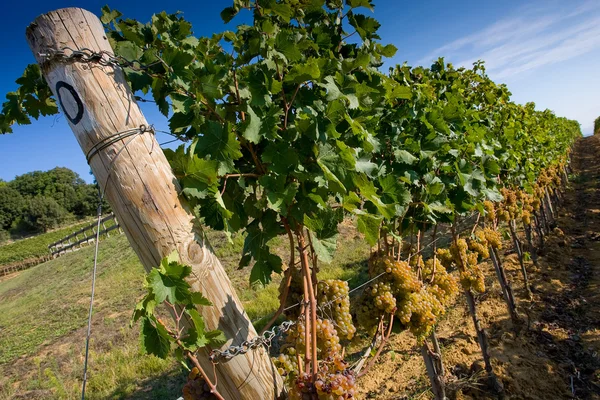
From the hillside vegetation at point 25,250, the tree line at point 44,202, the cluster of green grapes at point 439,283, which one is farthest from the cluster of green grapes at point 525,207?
the tree line at point 44,202

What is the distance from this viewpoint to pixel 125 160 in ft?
3.77

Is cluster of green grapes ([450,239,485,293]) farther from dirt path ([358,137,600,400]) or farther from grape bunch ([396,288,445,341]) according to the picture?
grape bunch ([396,288,445,341])

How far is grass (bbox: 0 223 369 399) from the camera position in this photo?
5410 mm

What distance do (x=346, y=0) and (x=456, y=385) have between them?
13.9ft

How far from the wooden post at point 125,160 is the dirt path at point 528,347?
12.3ft

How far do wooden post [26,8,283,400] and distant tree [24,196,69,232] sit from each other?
5791 cm

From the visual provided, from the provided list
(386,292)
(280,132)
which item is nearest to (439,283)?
(386,292)

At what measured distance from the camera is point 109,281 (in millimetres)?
11812

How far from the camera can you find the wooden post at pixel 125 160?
3.70ft

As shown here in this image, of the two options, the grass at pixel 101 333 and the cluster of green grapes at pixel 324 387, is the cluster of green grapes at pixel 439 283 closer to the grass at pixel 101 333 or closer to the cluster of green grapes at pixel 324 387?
the cluster of green grapes at pixel 324 387

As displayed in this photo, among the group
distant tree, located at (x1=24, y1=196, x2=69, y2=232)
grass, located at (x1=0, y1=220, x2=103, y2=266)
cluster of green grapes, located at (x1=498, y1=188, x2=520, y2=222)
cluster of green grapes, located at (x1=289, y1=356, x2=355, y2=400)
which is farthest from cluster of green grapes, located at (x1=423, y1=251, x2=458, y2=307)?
distant tree, located at (x1=24, y1=196, x2=69, y2=232)

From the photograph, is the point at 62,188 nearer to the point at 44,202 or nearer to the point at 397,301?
the point at 44,202

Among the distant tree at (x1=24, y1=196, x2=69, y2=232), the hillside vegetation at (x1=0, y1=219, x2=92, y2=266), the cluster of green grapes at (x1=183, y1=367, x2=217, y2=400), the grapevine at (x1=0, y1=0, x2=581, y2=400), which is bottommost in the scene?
the cluster of green grapes at (x1=183, y1=367, x2=217, y2=400)

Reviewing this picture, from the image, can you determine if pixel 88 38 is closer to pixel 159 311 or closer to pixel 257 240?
pixel 257 240
